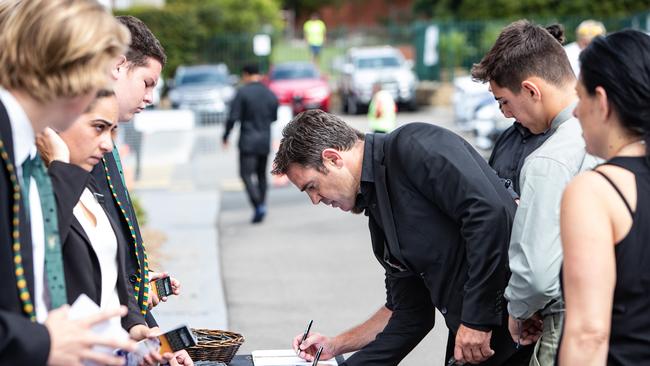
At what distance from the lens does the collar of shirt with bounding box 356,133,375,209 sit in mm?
3844

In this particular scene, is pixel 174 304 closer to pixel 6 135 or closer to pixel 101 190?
pixel 101 190

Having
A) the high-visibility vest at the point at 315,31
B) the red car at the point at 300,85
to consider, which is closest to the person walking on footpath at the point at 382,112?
the red car at the point at 300,85

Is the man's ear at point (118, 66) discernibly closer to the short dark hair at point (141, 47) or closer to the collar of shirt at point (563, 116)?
the short dark hair at point (141, 47)

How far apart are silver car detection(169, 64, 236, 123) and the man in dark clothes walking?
46.2ft

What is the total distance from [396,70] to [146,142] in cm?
1442

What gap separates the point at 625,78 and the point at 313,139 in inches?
53.5

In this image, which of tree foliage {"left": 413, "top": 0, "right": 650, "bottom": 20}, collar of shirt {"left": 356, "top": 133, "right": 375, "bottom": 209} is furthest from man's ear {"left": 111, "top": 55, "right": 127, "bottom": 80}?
tree foliage {"left": 413, "top": 0, "right": 650, "bottom": 20}

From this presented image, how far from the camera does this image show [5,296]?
8.02ft

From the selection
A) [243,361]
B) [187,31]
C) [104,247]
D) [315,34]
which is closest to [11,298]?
[104,247]

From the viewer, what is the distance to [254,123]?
13.5 m

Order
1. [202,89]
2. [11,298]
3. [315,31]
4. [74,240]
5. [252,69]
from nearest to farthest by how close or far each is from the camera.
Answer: [11,298] → [74,240] → [252,69] → [202,89] → [315,31]

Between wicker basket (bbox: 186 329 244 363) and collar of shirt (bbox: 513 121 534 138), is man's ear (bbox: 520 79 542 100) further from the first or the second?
wicker basket (bbox: 186 329 244 363)

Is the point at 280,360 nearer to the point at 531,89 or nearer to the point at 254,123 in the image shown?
the point at 531,89

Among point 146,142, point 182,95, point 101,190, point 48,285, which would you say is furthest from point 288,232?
point 182,95
